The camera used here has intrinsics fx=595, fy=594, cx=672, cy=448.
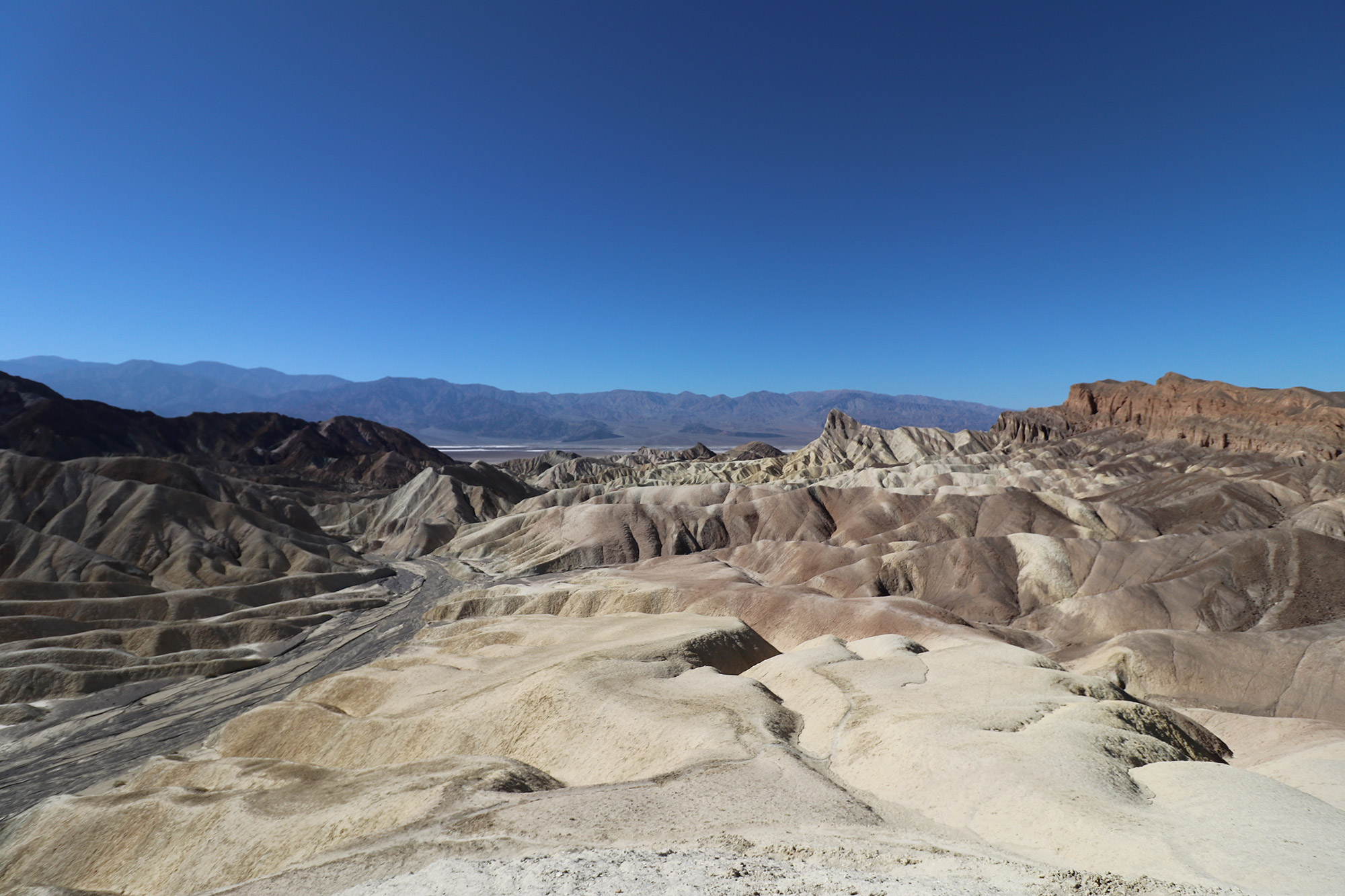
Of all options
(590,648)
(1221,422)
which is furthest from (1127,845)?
(1221,422)

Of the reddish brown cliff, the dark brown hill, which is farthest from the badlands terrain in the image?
the dark brown hill

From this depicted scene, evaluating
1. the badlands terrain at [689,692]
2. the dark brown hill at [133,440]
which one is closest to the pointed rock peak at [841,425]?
the badlands terrain at [689,692]

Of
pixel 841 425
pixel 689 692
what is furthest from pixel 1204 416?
pixel 689 692

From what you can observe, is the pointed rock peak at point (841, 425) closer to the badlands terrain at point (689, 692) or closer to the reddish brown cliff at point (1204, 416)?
the reddish brown cliff at point (1204, 416)

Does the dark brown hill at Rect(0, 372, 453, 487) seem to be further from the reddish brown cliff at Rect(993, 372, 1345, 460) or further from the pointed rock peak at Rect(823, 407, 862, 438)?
the reddish brown cliff at Rect(993, 372, 1345, 460)

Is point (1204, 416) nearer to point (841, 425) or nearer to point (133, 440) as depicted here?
point (841, 425)

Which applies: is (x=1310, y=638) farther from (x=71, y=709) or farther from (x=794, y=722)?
(x=71, y=709)
